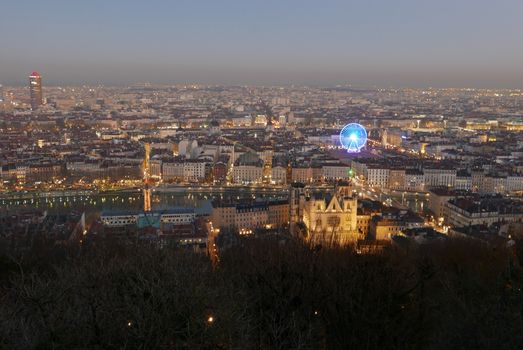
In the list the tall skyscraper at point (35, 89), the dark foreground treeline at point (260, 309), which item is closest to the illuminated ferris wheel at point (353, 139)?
the dark foreground treeline at point (260, 309)

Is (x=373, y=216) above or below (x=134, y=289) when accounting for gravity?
below

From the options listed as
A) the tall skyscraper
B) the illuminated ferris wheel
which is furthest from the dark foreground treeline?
the tall skyscraper

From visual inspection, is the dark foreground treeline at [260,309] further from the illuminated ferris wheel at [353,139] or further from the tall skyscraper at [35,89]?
the tall skyscraper at [35,89]

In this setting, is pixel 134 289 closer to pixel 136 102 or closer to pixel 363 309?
pixel 363 309

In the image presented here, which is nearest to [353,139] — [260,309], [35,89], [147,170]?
[147,170]

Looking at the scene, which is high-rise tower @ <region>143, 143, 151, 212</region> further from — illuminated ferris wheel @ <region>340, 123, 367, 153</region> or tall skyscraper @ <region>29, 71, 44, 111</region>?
tall skyscraper @ <region>29, 71, 44, 111</region>

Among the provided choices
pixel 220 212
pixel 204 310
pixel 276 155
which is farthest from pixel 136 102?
pixel 204 310

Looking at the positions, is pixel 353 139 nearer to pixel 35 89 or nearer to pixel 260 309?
pixel 260 309
